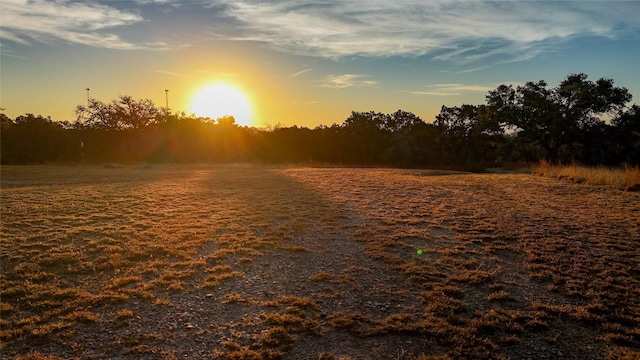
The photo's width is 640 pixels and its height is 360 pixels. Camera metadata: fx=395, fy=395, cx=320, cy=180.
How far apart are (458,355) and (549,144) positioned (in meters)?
34.2

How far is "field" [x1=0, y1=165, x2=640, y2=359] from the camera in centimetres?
403

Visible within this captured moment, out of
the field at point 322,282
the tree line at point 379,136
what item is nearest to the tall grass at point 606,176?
the field at point 322,282

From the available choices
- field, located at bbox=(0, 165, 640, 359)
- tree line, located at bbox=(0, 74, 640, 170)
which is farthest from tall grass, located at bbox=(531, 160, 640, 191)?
tree line, located at bbox=(0, 74, 640, 170)

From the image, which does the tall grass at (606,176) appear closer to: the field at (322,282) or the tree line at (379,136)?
the field at (322,282)

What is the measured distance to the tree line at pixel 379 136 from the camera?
105 ft

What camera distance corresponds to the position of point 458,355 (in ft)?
12.5

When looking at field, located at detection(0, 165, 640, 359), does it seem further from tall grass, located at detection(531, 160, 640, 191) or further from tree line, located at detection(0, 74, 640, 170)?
tree line, located at detection(0, 74, 640, 170)

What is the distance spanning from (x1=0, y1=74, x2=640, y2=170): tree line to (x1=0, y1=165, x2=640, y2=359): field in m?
23.1

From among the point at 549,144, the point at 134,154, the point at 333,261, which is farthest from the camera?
the point at 134,154

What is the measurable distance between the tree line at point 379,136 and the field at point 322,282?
23.1m

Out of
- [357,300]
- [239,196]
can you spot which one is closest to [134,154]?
[239,196]

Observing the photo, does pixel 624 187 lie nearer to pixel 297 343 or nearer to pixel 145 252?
pixel 297 343

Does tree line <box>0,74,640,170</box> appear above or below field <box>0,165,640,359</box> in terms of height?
above

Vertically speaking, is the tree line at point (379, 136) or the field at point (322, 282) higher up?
→ the tree line at point (379, 136)
